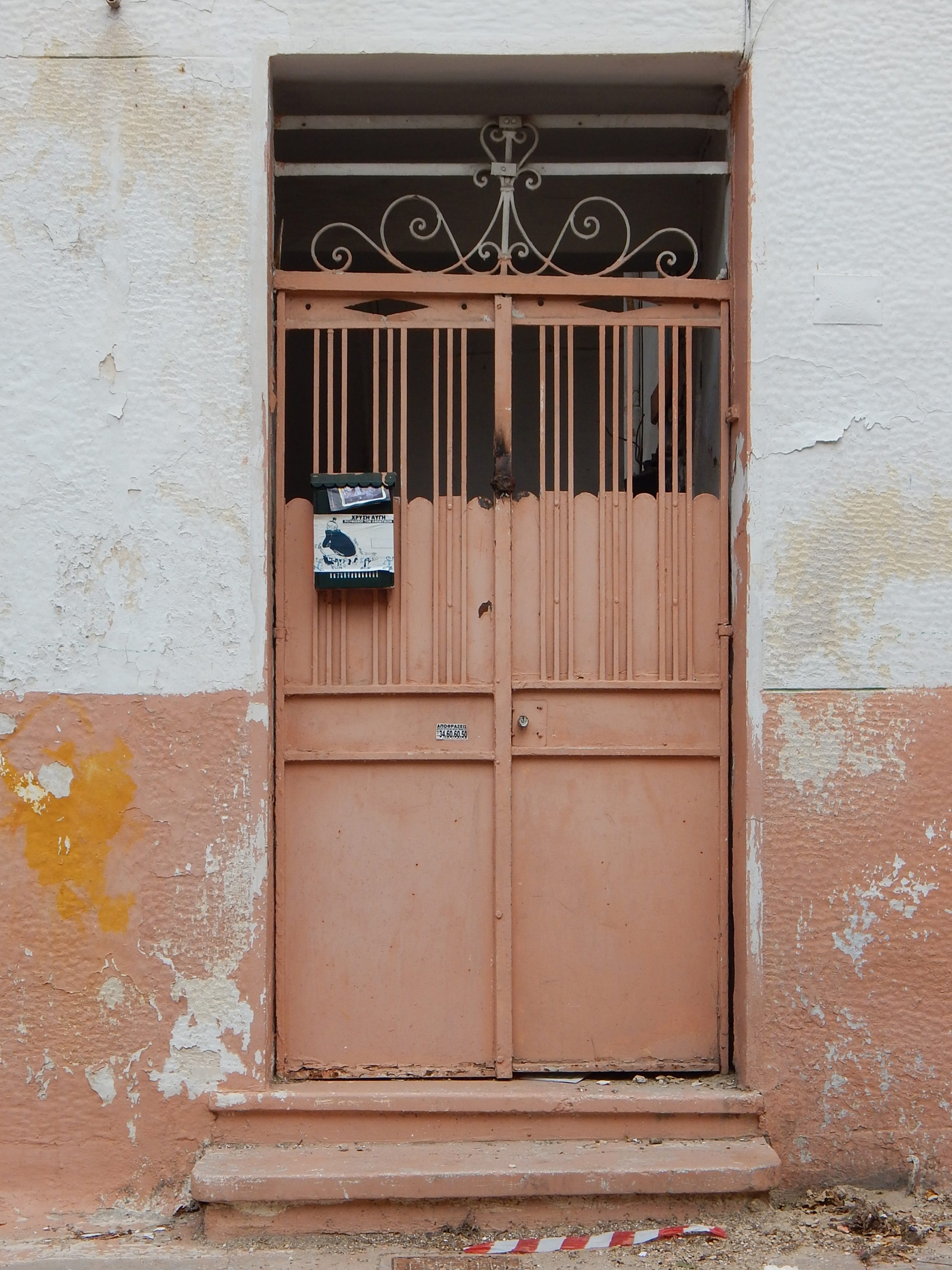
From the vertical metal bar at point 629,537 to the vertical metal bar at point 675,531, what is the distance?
0.42ft

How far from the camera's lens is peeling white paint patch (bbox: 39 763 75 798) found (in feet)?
11.7

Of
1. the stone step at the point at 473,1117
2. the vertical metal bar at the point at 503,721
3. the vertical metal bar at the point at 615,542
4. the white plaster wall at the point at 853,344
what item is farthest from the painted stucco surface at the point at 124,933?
the white plaster wall at the point at 853,344

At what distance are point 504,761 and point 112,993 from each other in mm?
1390

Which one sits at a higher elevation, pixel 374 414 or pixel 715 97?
pixel 715 97

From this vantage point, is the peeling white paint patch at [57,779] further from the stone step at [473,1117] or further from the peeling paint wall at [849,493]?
Answer: the peeling paint wall at [849,493]

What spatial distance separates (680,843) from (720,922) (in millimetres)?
279

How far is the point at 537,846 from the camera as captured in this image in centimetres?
380

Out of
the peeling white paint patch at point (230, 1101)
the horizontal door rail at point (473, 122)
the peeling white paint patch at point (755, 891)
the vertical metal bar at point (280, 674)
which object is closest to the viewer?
the peeling white paint patch at point (230, 1101)

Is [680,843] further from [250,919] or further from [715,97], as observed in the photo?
[715,97]

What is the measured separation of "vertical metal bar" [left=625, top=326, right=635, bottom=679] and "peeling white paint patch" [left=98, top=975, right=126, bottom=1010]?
6.06 ft

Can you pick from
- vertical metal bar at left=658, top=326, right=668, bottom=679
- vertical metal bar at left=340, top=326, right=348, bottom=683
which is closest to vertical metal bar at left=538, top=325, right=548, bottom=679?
vertical metal bar at left=658, top=326, right=668, bottom=679

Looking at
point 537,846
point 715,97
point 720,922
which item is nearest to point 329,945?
point 537,846

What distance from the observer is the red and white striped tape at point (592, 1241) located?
3.29 m

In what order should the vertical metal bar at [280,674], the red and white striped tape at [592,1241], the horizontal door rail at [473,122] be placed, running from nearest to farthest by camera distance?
1. the red and white striped tape at [592,1241]
2. the vertical metal bar at [280,674]
3. the horizontal door rail at [473,122]
